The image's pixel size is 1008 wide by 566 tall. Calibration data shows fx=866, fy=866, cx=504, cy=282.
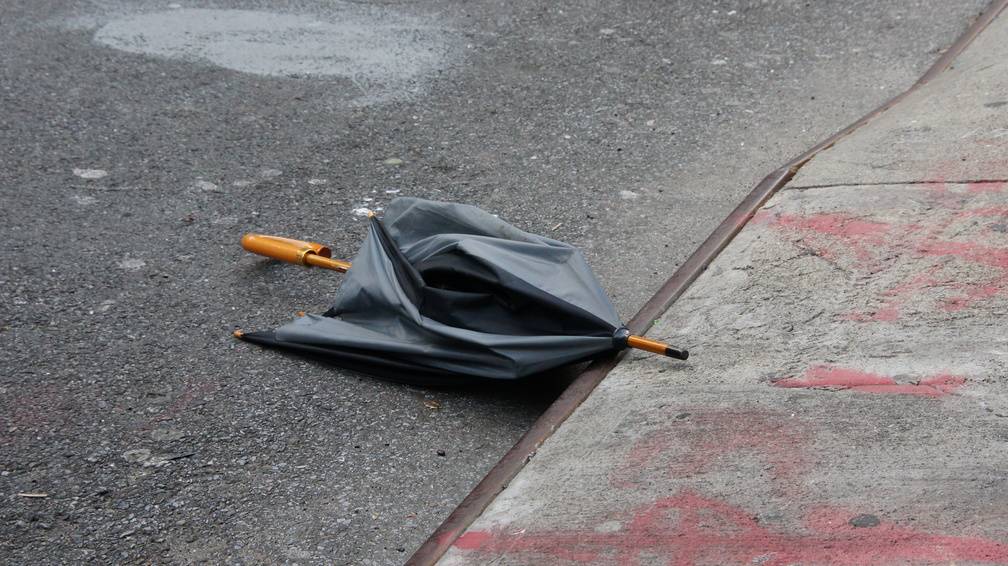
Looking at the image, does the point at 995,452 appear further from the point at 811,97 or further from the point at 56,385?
the point at 811,97

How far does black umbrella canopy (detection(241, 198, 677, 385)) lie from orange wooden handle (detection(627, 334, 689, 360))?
0.13 feet

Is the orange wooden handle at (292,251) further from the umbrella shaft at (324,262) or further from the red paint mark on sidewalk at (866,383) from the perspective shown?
the red paint mark on sidewalk at (866,383)

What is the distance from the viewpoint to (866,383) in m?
2.48

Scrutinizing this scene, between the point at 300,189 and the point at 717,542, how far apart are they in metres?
2.90

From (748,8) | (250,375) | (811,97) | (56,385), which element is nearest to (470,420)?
(250,375)

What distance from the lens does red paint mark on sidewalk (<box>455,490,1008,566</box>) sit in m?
1.86

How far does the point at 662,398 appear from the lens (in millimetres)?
2539

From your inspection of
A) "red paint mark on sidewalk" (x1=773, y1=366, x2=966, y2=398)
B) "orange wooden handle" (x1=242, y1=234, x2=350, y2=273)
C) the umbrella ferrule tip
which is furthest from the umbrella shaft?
"red paint mark on sidewalk" (x1=773, y1=366, x2=966, y2=398)

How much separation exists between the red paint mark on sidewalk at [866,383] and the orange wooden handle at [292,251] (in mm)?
1687

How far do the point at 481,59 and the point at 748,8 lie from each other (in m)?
2.18

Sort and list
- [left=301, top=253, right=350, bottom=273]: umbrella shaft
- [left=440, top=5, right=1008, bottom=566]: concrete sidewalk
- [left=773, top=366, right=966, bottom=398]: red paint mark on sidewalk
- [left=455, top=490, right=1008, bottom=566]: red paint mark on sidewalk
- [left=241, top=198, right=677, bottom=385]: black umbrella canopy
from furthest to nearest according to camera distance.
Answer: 1. [left=301, top=253, right=350, bottom=273]: umbrella shaft
2. [left=241, top=198, right=677, bottom=385]: black umbrella canopy
3. [left=773, top=366, right=966, bottom=398]: red paint mark on sidewalk
4. [left=440, top=5, right=1008, bottom=566]: concrete sidewalk
5. [left=455, top=490, right=1008, bottom=566]: red paint mark on sidewalk

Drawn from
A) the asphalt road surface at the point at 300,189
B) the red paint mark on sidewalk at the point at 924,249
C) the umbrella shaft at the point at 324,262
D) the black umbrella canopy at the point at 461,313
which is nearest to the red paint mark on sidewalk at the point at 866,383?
the red paint mark on sidewalk at the point at 924,249

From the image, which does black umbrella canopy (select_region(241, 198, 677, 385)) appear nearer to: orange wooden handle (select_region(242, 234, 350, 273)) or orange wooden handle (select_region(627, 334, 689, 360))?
orange wooden handle (select_region(627, 334, 689, 360))

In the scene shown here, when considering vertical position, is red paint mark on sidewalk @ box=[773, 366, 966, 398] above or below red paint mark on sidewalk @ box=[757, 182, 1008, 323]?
below
